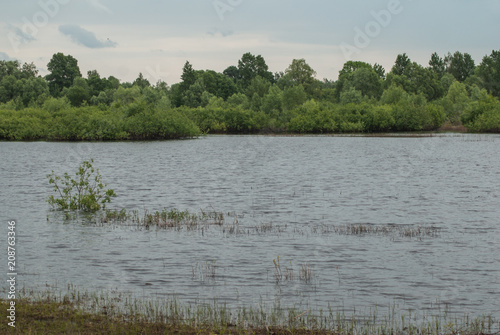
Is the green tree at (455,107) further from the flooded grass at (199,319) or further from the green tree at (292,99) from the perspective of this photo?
the flooded grass at (199,319)

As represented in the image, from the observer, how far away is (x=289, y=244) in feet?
75.6

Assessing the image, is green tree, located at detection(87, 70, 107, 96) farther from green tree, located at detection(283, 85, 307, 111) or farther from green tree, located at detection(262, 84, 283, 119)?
green tree, located at detection(283, 85, 307, 111)

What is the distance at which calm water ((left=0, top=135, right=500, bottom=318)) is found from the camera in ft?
55.7

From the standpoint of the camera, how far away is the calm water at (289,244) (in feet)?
55.7

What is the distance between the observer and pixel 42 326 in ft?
41.1

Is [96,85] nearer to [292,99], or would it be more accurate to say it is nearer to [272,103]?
[272,103]

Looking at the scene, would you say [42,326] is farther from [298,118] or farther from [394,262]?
[298,118]

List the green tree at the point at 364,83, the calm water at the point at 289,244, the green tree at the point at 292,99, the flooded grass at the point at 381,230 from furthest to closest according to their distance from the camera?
the green tree at the point at 364,83 < the green tree at the point at 292,99 < the flooded grass at the point at 381,230 < the calm water at the point at 289,244

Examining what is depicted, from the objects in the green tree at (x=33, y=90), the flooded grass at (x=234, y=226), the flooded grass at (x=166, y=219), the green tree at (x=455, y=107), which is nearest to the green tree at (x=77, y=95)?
the green tree at (x=33, y=90)

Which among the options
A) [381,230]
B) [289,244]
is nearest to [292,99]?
[381,230]

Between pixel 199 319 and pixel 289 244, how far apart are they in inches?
376

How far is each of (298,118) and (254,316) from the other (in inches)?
5062

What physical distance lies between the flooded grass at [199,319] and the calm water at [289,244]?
36.3 inches

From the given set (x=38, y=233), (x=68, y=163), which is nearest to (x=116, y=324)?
(x=38, y=233)
